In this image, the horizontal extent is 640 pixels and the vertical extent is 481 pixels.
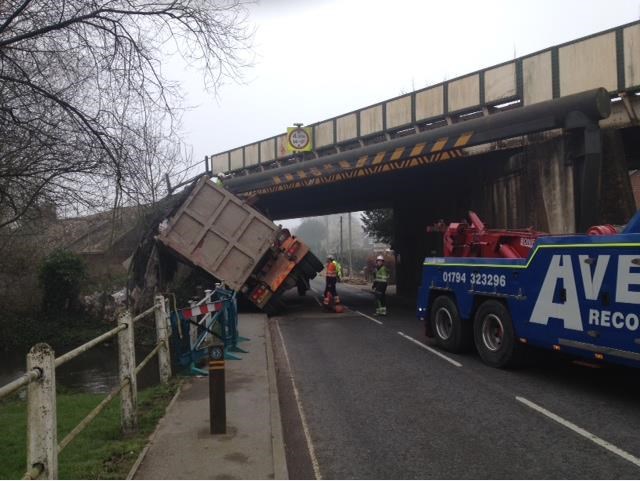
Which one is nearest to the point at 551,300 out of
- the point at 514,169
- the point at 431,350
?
the point at 431,350

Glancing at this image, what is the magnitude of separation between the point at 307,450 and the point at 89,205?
239 inches

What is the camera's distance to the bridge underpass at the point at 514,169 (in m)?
11.3

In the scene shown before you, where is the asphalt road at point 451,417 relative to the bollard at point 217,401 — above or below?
below

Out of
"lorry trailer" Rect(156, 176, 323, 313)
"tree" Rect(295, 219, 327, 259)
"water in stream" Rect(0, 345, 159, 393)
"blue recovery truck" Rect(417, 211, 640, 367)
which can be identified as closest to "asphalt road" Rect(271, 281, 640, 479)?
"blue recovery truck" Rect(417, 211, 640, 367)

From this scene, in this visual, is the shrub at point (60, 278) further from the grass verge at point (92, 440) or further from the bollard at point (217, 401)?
the bollard at point (217, 401)

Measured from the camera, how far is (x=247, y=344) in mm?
12242

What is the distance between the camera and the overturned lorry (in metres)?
17.0

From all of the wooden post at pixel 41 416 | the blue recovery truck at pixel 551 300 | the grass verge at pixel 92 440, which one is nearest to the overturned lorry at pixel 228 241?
the blue recovery truck at pixel 551 300

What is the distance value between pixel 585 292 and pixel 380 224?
93.4ft

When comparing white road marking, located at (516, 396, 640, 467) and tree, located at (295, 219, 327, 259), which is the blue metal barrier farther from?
tree, located at (295, 219, 327, 259)

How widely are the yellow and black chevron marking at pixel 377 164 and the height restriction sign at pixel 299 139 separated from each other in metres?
→ 2.41

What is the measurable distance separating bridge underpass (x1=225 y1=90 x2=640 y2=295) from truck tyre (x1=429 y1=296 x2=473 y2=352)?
3026 mm

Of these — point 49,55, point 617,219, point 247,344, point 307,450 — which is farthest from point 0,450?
point 617,219

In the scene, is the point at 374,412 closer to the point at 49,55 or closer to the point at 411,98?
the point at 49,55
